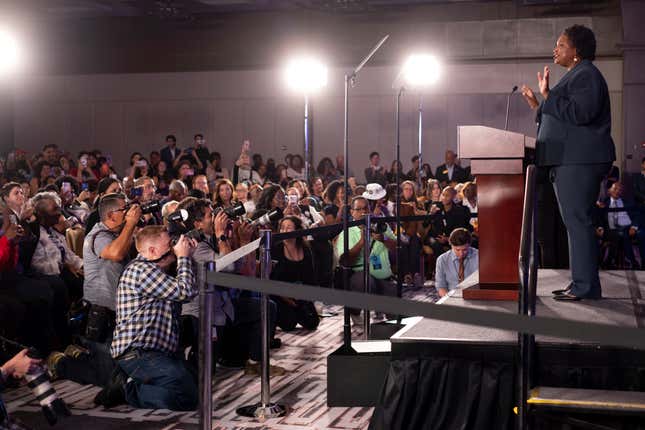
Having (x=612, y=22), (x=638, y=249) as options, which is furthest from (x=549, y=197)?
(x=612, y=22)

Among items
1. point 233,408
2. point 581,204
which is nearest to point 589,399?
point 581,204

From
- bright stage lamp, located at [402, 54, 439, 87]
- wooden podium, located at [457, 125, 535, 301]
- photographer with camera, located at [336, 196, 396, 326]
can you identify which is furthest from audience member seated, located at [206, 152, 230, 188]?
wooden podium, located at [457, 125, 535, 301]

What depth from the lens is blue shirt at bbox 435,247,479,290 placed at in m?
7.04

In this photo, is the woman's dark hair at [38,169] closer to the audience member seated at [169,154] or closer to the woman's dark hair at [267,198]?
the audience member seated at [169,154]

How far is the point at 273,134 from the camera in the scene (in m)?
18.1

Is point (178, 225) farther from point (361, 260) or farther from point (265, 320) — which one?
point (361, 260)

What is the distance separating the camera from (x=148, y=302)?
5.24 meters

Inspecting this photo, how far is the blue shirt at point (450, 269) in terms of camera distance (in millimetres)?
7043

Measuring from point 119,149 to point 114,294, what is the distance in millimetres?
13384

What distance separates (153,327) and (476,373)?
219 centimetres

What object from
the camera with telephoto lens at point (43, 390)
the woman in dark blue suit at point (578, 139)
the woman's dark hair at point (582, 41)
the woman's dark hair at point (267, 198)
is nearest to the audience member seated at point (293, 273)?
the woman's dark hair at point (267, 198)

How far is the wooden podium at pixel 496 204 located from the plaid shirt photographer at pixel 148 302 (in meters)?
1.59

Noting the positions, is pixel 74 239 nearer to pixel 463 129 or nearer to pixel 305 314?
pixel 305 314

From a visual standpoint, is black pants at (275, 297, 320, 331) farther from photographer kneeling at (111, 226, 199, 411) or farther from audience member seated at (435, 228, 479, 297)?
photographer kneeling at (111, 226, 199, 411)
